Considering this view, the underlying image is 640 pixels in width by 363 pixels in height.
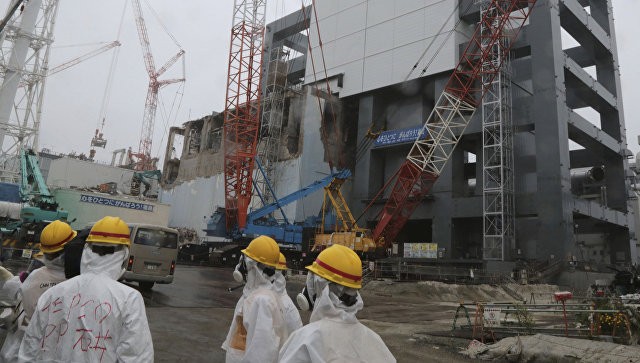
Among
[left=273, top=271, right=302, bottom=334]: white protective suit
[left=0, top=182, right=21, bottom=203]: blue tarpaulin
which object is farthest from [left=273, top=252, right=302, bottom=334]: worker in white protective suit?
[left=0, top=182, right=21, bottom=203]: blue tarpaulin

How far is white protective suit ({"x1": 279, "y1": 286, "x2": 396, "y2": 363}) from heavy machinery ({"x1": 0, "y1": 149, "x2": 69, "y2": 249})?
61.4ft

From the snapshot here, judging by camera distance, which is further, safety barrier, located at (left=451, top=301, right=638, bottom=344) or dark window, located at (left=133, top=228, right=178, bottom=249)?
dark window, located at (left=133, top=228, right=178, bottom=249)

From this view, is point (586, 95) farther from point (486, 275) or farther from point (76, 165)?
point (76, 165)

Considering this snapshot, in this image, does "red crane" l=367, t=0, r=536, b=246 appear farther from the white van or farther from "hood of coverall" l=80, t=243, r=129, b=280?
"hood of coverall" l=80, t=243, r=129, b=280

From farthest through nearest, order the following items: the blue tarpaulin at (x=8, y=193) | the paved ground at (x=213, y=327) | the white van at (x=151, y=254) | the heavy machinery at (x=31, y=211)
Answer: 1. the blue tarpaulin at (x=8, y=193)
2. the heavy machinery at (x=31, y=211)
3. the white van at (x=151, y=254)
4. the paved ground at (x=213, y=327)

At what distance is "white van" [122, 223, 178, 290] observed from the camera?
1348 centimetres

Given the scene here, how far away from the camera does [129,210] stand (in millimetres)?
40750

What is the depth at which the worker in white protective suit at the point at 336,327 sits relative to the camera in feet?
7.61

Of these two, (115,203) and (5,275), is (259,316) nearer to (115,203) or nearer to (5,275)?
(5,275)

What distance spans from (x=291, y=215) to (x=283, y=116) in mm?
11864

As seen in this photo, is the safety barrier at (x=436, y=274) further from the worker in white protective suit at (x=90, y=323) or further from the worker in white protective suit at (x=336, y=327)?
the worker in white protective suit at (x=90, y=323)

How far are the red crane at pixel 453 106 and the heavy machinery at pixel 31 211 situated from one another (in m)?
21.8

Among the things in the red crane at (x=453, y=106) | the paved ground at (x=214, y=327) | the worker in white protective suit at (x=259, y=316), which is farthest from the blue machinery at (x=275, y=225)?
the worker in white protective suit at (x=259, y=316)

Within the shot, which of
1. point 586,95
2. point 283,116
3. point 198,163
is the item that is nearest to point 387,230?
point 283,116
